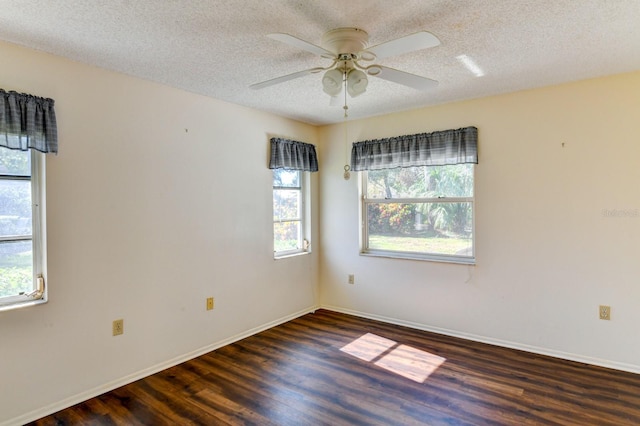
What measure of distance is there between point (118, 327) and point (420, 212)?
9.81ft

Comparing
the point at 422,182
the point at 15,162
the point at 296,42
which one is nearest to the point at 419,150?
the point at 422,182

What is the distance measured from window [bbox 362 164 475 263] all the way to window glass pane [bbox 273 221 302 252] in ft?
2.64

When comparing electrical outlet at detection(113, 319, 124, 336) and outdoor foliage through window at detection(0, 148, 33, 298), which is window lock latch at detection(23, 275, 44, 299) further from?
electrical outlet at detection(113, 319, 124, 336)

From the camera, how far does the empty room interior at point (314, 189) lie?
2127 millimetres

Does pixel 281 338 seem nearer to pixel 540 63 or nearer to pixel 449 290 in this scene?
pixel 449 290

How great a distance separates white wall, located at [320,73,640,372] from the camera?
113 inches

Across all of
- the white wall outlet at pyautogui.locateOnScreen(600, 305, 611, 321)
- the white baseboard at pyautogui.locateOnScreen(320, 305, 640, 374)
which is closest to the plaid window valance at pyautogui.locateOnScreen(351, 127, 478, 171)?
the white wall outlet at pyautogui.locateOnScreen(600, 305, 611, 321)

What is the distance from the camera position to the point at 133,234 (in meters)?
2.82

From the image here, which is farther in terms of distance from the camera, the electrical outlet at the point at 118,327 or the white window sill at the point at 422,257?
the white window sill at the point at 422,257

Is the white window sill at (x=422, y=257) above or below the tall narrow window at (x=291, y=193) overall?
→ below

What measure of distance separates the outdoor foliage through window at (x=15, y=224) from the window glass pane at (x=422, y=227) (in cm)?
318

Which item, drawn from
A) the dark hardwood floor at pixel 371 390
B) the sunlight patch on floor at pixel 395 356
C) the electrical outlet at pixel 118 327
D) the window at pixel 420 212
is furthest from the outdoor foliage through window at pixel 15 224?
the window at pixel 420 212

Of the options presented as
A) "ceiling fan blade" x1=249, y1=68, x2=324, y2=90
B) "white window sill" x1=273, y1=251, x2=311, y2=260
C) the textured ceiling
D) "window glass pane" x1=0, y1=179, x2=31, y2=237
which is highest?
the textured ceiling

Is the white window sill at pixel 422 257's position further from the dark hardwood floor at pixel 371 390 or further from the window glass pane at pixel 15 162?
the window glass pane at pixel 15 162
